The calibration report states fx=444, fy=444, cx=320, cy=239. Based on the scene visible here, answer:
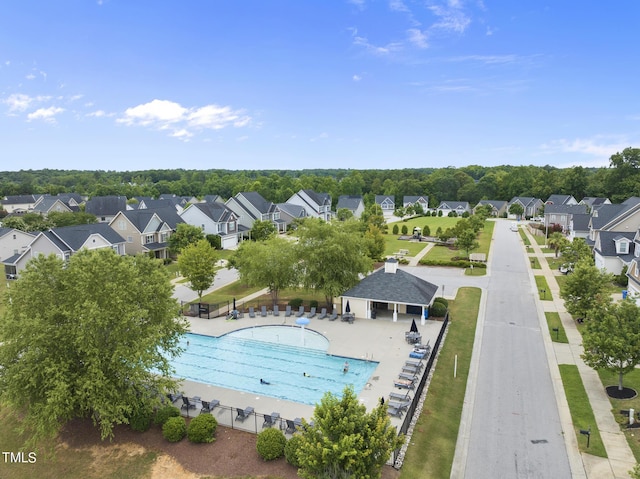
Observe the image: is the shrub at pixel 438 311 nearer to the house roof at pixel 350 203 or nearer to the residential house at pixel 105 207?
the residential house at pixel 105 207

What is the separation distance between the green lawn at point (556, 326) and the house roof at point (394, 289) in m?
8.74

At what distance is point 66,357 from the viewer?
1938 cm

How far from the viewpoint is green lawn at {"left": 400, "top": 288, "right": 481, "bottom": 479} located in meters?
17.5

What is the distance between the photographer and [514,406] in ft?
71.6

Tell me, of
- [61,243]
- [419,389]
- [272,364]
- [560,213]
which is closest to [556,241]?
[560,213]

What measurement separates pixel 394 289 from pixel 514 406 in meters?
14.6

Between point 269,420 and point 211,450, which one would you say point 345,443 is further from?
point 211,450

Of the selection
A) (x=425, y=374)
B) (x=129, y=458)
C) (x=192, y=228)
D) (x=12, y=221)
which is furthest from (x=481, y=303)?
(x=12, y=221)

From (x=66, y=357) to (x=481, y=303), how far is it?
32.4m

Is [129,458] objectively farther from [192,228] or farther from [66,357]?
[192,228]

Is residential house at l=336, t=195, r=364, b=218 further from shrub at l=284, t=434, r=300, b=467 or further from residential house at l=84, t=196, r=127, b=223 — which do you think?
shrub at l=284, t=434, r=300, b=467

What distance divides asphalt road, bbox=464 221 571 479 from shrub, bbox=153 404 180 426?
12.9 meters

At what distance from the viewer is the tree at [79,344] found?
59.8 feet

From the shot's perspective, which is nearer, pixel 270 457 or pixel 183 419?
pixel 270 457
